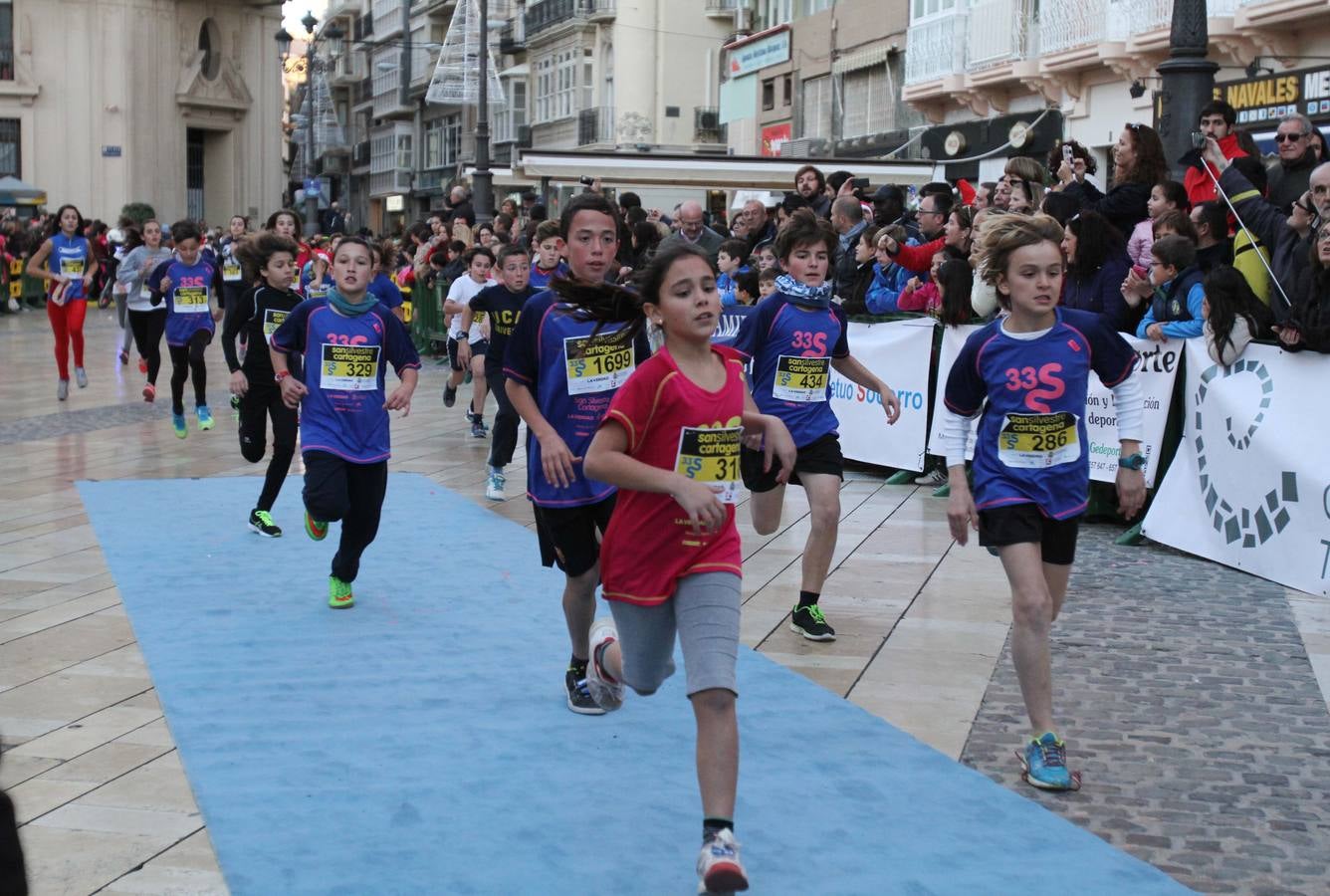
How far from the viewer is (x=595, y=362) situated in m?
5.98

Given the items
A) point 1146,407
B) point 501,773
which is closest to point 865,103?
point 1146,407

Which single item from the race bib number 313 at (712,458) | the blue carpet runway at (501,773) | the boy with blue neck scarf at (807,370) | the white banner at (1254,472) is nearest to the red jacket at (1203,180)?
the white banner at (1254,472)

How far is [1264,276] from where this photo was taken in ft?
30.9

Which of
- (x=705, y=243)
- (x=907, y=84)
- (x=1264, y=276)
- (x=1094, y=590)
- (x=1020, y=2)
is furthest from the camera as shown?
(x=907, y=84)

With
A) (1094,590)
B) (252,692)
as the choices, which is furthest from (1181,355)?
(252,692)

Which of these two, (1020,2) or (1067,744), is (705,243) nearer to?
(1067,744)

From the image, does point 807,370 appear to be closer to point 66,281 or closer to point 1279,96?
point 66,281

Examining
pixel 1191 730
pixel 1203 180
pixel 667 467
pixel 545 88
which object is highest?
pixel 545 88

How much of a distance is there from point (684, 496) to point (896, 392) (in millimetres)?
8743

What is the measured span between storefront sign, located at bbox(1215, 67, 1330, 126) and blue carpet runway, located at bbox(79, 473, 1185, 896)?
45.9 feet

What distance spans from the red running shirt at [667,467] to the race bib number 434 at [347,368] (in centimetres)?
364

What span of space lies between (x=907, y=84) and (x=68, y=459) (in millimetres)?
21469

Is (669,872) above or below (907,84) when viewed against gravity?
below

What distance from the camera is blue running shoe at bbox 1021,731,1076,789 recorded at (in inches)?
209
